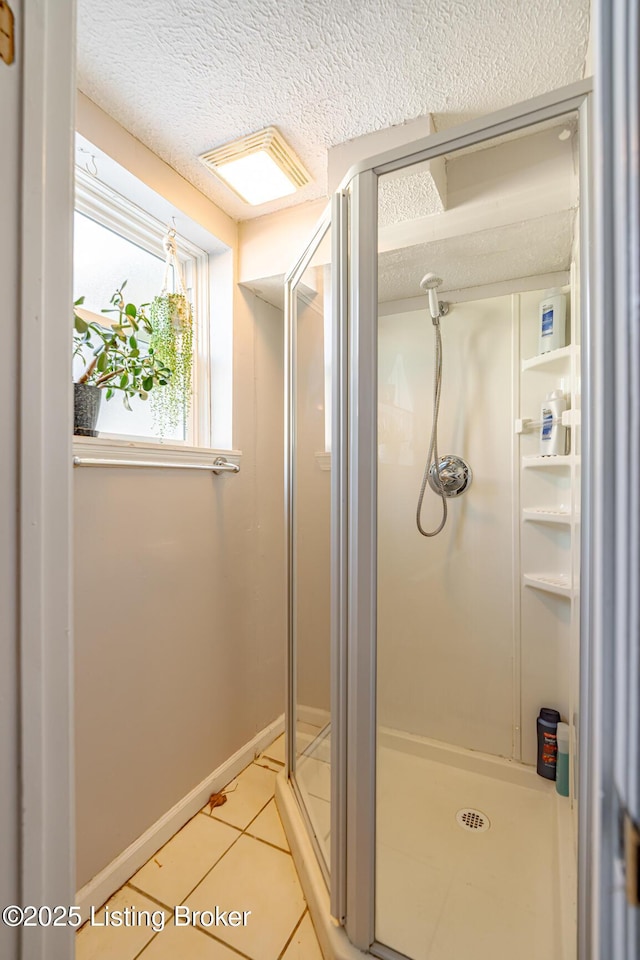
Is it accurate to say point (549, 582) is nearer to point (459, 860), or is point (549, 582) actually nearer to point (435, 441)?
point (435, 441)

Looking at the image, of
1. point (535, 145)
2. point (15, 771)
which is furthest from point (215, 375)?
point (15, 771)

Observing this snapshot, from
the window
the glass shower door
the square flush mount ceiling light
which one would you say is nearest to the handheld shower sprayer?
the glass shower door

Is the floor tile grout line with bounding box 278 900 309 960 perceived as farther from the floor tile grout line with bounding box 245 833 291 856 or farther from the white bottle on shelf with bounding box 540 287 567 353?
the white bottle on shelf with bounding box 540 287 567 353

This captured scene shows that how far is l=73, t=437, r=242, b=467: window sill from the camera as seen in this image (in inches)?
44.7

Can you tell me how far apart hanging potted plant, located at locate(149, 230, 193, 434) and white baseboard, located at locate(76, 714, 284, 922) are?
50.2 inches

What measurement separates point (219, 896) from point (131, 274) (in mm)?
1972

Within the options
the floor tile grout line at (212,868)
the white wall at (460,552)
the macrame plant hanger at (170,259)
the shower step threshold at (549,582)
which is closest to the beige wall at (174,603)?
the macrame plant hanger at (170,259)

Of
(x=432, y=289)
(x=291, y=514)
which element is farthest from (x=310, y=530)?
(x=432, y=289)

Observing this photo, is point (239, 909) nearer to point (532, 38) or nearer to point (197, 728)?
point (197, 728)

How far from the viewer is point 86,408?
1.16m

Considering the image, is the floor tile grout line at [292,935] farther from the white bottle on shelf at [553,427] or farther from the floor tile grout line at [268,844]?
the white bottle on shelf at [553,427]

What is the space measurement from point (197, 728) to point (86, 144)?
187cm

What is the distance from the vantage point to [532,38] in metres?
0.99

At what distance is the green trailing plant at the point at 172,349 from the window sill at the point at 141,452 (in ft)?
0.44
